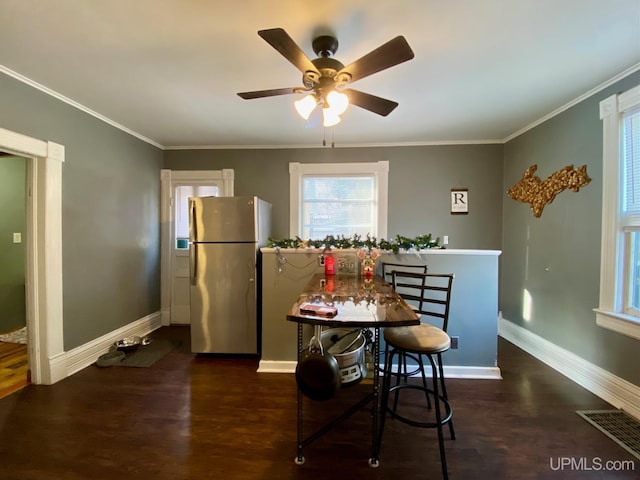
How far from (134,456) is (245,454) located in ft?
2.18

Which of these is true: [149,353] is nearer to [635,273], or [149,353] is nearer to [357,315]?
[357,315]

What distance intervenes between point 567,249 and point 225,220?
3384mm

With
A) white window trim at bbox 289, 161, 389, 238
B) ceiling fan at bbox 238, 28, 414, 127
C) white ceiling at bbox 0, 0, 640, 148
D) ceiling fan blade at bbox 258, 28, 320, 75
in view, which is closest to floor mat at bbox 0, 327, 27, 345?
white ceiling at bbox 0, 0, 640, 148

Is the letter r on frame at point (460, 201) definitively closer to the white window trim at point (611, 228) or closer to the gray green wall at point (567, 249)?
the gray green wall at point (567, 249)

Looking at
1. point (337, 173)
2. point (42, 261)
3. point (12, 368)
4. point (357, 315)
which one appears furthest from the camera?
point (337, 173)

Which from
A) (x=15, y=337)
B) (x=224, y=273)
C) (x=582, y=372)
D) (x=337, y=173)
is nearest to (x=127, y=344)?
(x=224, y=273)

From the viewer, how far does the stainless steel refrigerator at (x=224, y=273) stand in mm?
3000

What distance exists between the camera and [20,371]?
2.64m

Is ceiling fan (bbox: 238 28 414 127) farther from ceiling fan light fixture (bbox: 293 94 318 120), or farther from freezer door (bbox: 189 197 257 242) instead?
freezer door (bbox: 189 197 257 242)

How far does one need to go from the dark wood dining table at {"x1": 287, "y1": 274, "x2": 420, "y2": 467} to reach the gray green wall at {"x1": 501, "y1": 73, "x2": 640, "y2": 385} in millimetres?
1881

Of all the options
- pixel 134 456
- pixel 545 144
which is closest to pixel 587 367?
pixel 545 144

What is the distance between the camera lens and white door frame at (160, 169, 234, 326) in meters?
4.01

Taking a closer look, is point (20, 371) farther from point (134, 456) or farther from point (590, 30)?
point (590, 30)

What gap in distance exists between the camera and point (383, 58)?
1472 mm
